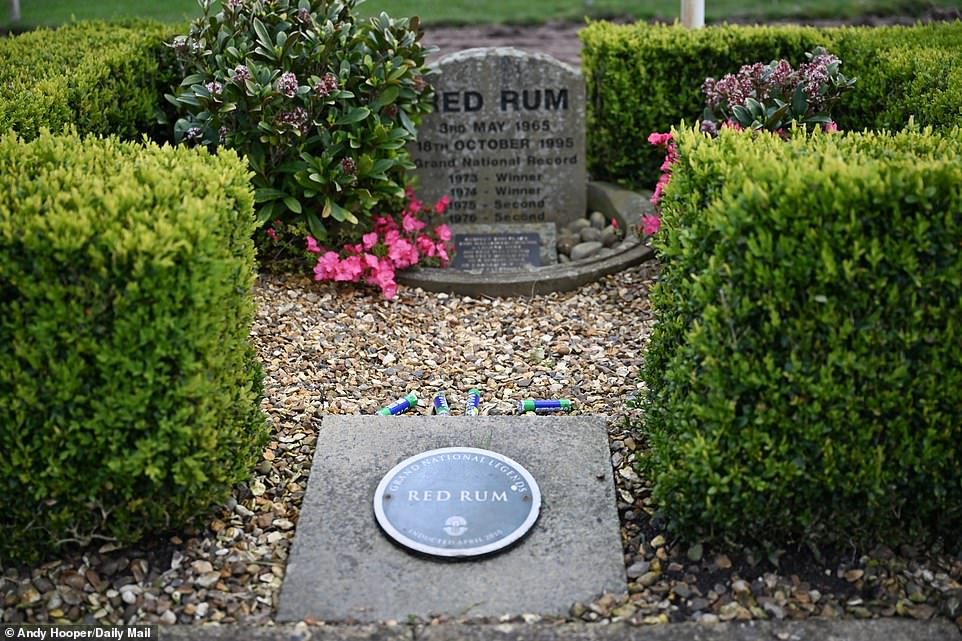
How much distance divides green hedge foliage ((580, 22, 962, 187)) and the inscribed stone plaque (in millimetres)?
341

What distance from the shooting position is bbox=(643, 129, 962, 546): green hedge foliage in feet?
10.6

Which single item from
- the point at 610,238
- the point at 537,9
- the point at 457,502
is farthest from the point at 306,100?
the point at 537,9

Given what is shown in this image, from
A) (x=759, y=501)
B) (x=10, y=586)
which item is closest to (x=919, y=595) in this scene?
(x=759, y=501)

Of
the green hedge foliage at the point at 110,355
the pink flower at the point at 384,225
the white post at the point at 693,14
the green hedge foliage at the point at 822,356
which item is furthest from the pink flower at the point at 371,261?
the white post at the point at 693,14

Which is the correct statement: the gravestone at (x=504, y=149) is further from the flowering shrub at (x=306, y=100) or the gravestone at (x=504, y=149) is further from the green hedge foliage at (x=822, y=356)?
the green hedge foliage at (x=822, y=356)

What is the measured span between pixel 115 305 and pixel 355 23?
334 cm

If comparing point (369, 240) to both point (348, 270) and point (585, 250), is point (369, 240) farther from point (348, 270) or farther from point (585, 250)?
point (585, 250)

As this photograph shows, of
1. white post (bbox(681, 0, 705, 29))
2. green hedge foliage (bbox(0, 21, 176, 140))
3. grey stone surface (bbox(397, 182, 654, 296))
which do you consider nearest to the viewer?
green hedge foliage (bbox(0, 21, 176, 140))

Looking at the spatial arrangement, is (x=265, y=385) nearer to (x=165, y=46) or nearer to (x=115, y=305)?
(x=115, y=305)

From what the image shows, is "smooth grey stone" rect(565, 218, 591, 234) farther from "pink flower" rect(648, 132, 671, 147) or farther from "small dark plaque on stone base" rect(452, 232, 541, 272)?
"pink flower" rect(648, 132, 671, 147)

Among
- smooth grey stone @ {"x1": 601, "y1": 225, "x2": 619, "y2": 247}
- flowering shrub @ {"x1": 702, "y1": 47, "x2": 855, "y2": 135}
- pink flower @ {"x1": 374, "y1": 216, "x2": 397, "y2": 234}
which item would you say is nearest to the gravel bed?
pink flower @ {"x1": 374, "y1": 216, "x2": 397, "y2": 234}

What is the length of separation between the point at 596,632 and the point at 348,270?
2854mm

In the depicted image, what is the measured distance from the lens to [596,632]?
10.8 ft

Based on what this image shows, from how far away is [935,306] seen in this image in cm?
329
